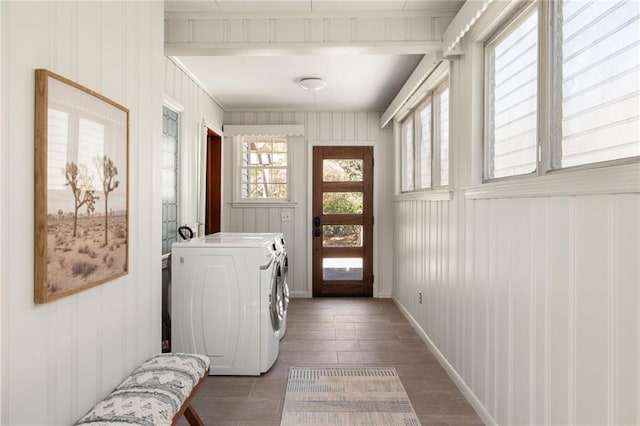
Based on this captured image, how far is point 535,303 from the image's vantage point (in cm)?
176

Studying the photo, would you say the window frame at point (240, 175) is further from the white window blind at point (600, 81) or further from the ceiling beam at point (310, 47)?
the white window blind at point (600, 81)

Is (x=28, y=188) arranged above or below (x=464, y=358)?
above

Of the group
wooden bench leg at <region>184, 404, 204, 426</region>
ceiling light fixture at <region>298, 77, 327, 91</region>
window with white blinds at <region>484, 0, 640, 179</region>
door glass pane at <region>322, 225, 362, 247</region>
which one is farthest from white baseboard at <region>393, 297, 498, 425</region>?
Answer: ceiling light fixture at <region>298, 77, 327, 91</region>

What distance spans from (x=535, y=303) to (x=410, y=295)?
8.71 ft

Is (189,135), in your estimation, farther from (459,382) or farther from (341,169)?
(459,382)

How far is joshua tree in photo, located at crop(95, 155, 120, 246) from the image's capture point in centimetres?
173

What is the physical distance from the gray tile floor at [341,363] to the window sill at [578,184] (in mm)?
1363

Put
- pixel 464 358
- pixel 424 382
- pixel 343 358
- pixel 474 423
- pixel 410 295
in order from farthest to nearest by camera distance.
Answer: pixel 410 295, pixel 343 358, pixel 424 382, pixel 464 358, pixel 474 423

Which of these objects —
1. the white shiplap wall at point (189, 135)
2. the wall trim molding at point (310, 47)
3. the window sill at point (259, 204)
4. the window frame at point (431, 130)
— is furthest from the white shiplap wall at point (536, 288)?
the window sill at point (259, 204)

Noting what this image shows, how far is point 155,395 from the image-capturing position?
173 centimetres

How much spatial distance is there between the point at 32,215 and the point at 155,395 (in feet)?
2.90

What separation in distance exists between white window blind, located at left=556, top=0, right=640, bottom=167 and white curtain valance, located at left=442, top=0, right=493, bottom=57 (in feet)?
1.87

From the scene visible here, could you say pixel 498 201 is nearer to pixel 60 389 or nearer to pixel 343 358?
pixel 343 358

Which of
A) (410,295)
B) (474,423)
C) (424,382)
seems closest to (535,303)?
(474,423)
